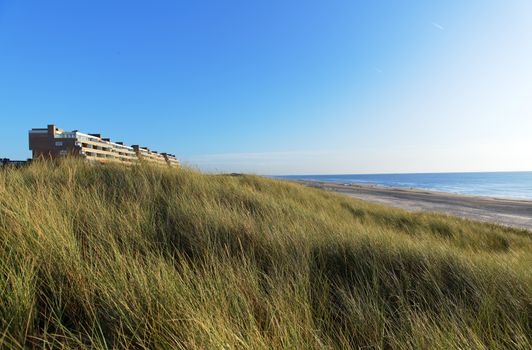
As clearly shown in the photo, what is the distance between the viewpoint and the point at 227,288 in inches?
82.0

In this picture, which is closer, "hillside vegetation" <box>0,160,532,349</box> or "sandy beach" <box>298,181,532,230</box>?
"hillside vegetation" <box>0,160,532,349</box>

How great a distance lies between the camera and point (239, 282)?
2209 millimetres

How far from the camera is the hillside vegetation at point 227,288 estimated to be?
5.28 ft

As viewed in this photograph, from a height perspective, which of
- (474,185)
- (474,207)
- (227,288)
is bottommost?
(474,185)

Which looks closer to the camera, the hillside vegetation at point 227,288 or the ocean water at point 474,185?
the hillside vegetation at point 227,288

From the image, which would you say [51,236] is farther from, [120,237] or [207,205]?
[207,205]

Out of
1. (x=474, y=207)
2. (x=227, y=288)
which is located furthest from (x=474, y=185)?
(x=227, y=288)

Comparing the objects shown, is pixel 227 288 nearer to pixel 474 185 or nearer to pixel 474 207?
pixel 474 207

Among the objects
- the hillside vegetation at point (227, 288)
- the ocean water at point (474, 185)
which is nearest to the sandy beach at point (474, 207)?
the ocean water at point (474, 185)

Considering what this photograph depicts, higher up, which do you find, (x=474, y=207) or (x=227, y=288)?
(x=227, y=288)

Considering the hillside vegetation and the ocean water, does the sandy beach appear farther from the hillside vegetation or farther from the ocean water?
the hillside vegetation

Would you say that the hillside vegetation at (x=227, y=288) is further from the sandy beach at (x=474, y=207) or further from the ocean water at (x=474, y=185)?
the ocean water at (x=474, y=185)

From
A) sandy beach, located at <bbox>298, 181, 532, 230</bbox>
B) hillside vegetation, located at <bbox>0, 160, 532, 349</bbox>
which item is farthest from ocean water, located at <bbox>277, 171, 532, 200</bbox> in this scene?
hillside vegetation, located at <bbox>0, 160, 532, 349</bbox>

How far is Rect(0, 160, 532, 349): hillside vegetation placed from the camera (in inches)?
63.4
